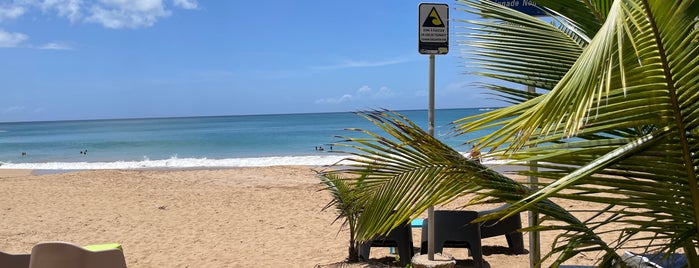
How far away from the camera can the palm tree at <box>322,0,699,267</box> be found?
1177 millimetres

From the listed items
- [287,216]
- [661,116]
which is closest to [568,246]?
[661,116]

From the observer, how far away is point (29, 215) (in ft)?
28.9

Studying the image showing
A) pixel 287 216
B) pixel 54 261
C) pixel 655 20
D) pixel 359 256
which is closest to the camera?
pixel 655 20

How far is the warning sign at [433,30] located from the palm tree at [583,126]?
151cm

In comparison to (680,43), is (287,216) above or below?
below

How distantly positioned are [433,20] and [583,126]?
2.15m

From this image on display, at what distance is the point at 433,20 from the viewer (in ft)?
11.2

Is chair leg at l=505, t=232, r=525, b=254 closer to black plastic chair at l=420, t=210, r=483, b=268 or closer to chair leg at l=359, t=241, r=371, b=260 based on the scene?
black plastic chair at l=420, t=210, r=483, b=268

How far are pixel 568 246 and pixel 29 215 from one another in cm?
900

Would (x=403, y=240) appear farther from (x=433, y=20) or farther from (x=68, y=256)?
(x=68, y=256)

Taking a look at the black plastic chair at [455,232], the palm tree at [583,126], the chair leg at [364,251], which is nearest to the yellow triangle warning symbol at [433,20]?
the palm tree at [583,126]

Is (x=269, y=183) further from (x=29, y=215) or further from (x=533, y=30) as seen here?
(x=533, y=30)

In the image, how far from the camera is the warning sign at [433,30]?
3410 mm

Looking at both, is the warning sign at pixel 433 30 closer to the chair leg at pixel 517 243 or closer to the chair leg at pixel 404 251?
the chair leg at pixel 404 251
